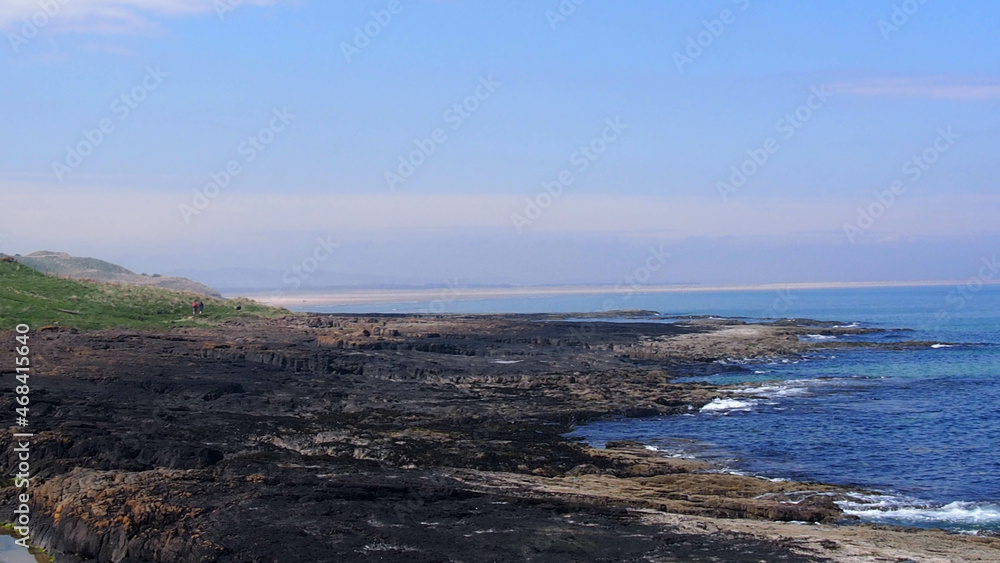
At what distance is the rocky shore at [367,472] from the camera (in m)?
15.4

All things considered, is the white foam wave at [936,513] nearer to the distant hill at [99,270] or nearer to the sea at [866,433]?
the sea at [866,433]

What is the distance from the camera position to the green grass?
4856 cm

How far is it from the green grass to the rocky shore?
4727 millimetres

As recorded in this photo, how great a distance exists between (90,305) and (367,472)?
41.4 metres

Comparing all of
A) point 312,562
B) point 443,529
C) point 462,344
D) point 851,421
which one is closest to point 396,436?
point 443,529

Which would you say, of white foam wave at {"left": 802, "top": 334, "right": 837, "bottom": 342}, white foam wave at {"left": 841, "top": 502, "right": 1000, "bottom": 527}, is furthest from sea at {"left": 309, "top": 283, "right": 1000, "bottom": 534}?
white foam wave at {"left": 802, "top": 334, "right": 837, "bottom": 342}

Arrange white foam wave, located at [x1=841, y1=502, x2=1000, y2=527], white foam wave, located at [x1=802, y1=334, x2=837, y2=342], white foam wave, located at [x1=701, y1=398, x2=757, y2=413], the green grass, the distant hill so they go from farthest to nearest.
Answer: the distant hill, white foam wave, located at [x1=802, y1=334, x2=837, y2=342], the green grass, white foam wave, located at [x1=701, y1=398, x2=757, y2=413], white foam wave, located at [x1=841, y1=502, x2=1000, y2=527]

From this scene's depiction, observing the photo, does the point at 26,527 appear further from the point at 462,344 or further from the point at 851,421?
the point at 462,344

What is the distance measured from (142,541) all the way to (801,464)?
60.4 feet

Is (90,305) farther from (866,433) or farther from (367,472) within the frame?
(866,433)

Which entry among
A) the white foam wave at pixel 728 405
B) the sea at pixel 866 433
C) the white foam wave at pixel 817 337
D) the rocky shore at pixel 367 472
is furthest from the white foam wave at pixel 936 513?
the white foam wave at pixel 817 337

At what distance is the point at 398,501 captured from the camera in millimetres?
17859

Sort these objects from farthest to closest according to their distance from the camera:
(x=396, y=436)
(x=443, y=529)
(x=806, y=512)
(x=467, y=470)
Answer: (x=396, y=436), (x=467, y=470), (x=806, y=512), (x=443, y=529)

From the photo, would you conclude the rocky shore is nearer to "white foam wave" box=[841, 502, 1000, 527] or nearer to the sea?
"white foam wave" box=[841, 502, 1000, 527]
